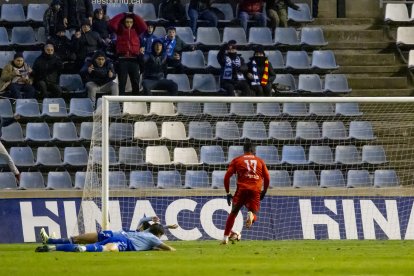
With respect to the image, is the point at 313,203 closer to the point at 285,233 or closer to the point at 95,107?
the point at 285,233

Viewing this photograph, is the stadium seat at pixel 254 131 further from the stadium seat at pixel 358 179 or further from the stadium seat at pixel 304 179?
the stadium seat at pixel 358 179

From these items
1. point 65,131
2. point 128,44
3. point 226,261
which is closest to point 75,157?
point 65,131

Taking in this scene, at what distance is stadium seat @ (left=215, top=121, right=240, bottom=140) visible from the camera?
2595 centimetres

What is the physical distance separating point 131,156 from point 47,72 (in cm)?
304

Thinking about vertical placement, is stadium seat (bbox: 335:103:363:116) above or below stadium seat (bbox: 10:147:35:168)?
above

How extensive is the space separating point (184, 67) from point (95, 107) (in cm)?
235

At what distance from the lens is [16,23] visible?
95.0ft

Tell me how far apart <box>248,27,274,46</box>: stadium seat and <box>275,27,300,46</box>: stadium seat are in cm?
16

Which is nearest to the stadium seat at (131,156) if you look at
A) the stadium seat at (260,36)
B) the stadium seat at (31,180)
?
the stadium seat at (31,180)

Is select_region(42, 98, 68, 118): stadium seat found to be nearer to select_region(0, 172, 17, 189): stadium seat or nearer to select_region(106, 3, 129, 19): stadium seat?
select_region(0, 172, 17, 189): stadium seat

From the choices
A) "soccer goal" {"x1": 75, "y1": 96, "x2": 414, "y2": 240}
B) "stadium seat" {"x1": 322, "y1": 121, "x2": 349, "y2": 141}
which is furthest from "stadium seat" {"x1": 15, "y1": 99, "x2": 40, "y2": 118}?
"stadium seat" {"x1": 322, "y1": 121, "x2": 349, "y2": 141}

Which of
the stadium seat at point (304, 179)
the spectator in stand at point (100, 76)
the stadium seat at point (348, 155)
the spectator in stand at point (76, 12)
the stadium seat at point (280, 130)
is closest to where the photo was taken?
the stadium seat at point (304, 179)

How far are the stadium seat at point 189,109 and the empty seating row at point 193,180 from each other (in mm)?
1313

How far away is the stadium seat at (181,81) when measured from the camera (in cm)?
2750
